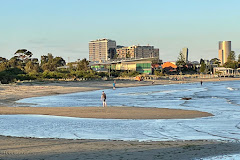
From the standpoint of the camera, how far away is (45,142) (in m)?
13.5

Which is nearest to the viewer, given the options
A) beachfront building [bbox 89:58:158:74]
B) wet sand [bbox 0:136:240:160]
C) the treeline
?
wet sand [bbox 0:136:240:160]

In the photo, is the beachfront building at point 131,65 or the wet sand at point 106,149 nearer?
the wet sand at point 106,149

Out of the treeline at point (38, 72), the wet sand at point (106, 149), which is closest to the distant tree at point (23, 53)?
the treeline at point (38, 72)

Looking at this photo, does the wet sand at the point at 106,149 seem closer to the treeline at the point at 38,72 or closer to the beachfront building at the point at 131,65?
the treeline at the point at 38,72

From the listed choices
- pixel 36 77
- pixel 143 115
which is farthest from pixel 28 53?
pixel 143 115

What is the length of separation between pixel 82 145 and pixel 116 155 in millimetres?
2067

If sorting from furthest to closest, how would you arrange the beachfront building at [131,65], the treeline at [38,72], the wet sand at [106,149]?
the beachfront building at [131,65] < the treeline at [38,72] < the wet sand at [106,149]

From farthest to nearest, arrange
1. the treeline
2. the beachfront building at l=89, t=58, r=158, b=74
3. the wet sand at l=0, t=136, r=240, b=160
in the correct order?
1. the beachfront building at l=89, t=58, r=158, b=74
2. the treeline
3. the wet sand at l=0, t=136, r=240, b=160

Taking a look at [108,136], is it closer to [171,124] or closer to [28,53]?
[171,124]

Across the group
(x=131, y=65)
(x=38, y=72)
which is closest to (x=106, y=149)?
(x=38, y=72)

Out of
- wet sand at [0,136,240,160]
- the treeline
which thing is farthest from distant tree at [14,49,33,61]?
wet sand at [0,136,240,160]

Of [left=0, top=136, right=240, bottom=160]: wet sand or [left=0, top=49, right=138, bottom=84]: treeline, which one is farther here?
[left=0, top=49, right=138, bottom=84]: treeline

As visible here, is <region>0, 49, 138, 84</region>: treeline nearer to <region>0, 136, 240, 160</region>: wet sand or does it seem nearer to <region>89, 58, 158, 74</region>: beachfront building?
<region>89, 58, 158, 74</region>: beachfront building

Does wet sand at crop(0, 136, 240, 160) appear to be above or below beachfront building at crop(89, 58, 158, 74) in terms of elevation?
below
